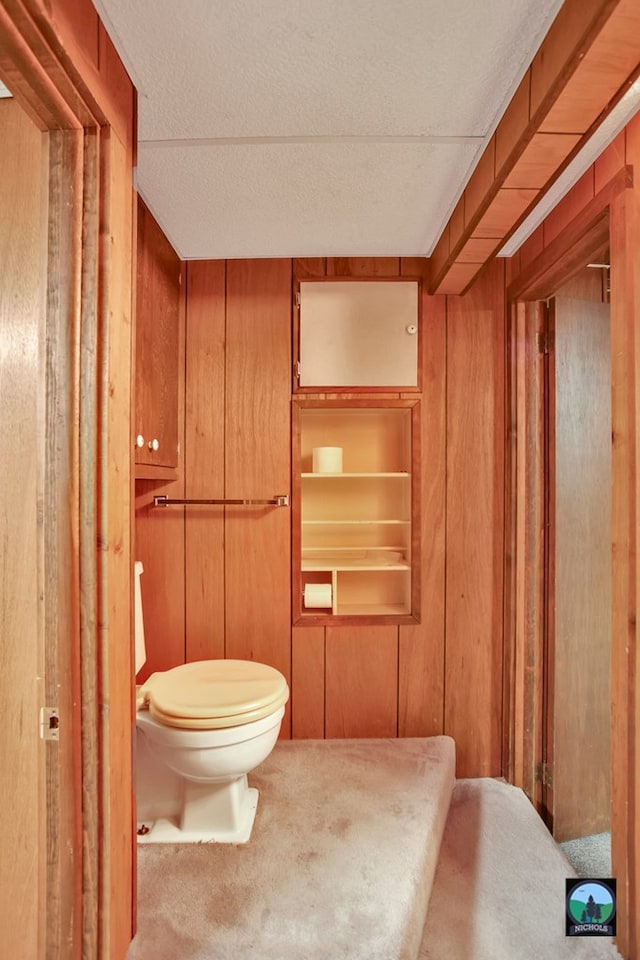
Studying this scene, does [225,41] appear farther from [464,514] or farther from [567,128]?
[464,514]

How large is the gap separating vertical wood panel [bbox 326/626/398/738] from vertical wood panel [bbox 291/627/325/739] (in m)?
0.03

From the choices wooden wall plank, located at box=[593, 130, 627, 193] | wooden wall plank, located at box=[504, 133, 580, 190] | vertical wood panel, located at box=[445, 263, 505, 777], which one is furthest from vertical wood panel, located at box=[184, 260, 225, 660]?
wooden wall plank, located at box=[593, 130, 627, 193]

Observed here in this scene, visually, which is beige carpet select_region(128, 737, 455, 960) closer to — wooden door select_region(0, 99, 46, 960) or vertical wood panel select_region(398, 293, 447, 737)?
vertical wood panel select_region(398, 293, 447, 737)

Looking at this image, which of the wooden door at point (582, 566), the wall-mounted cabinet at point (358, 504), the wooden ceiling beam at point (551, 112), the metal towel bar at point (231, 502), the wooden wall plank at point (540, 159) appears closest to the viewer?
the wooden ceiling beam at point (551, 112)

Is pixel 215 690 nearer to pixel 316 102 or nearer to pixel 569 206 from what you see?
pixel 316 102

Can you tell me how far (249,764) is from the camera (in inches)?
60.8

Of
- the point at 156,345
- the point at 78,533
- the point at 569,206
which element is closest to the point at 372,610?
the point at 156,345

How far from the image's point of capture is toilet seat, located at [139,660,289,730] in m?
1.48

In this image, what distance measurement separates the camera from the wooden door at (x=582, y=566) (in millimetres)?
1917

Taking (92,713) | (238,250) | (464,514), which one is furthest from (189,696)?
(238,250)

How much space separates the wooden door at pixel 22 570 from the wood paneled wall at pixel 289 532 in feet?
3.73

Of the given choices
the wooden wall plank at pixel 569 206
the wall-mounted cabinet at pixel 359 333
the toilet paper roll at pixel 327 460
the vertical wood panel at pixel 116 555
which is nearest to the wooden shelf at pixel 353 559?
the toilet paper roll at pixel 327 460

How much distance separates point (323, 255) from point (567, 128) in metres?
1.11

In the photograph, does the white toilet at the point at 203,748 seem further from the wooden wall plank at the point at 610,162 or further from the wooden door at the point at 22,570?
the wooden wall plank at the point at 610,162
